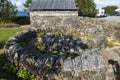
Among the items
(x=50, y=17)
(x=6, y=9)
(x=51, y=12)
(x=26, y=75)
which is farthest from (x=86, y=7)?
(x=26, y=75)

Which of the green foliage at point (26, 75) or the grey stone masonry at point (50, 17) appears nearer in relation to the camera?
the green foliage at point (26, 75)

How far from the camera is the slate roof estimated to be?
86.6 feet

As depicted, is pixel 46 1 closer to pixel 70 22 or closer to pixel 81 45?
pixel 70 22

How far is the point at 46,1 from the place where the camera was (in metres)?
28.2

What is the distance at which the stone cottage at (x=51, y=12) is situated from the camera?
24791 millimetres

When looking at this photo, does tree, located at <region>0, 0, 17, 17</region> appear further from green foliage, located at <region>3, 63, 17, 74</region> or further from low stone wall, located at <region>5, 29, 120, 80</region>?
low stone wall, located at <region>5, 29, 120, 80</region>

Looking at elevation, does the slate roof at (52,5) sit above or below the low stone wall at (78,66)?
above

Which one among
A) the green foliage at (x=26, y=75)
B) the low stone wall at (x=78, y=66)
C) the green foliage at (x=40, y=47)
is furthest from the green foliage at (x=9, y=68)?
the green foliage at (x=40, y=47)

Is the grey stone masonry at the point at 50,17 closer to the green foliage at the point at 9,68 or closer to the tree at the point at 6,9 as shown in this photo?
the green foliage at the point at 9,68

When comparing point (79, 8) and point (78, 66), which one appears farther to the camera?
point (79, 8)

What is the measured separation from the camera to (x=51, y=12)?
26.3 meters

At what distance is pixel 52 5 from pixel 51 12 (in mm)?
1229

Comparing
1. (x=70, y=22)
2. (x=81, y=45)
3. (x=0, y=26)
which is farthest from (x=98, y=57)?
(x=0, y=26)

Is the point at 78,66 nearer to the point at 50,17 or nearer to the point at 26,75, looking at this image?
the point at 26,75
